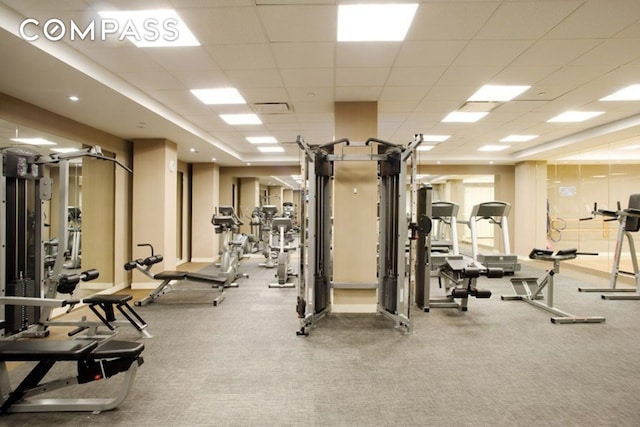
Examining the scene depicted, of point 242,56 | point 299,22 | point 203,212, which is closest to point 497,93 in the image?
point 299,22

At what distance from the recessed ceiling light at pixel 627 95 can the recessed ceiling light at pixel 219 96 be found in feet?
15.8

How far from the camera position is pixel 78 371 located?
212 centimetres

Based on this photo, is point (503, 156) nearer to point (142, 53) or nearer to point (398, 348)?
point (398, 348)

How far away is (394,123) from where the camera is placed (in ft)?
18.8

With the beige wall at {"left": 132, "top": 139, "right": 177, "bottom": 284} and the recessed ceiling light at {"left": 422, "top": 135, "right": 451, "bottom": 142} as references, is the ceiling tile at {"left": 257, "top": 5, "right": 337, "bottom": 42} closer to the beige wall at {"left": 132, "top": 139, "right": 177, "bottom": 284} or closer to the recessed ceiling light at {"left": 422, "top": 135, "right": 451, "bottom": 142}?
the beige wall at {"left": 132, "top": 139, "right": 177, "bottom": 284}

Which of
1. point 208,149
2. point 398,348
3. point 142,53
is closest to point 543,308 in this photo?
point 398,348

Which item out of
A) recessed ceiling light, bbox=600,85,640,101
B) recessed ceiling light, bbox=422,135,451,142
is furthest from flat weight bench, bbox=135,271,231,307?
recessed ceiling light, bbox=600,85,640,101

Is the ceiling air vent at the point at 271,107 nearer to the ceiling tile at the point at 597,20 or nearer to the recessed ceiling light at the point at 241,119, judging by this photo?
the recessed ceiling light at the point at 241,119

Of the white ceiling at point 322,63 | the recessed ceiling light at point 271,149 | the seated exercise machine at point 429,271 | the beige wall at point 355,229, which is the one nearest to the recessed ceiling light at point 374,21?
the white ceiling at point 322,63

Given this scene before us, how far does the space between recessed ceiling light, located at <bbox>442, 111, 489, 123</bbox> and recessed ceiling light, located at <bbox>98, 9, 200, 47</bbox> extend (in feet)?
12.9

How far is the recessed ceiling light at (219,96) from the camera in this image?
13.6ft

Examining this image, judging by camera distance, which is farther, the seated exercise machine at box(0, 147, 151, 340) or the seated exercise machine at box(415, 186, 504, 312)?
the seated exercise machine at box(415, 186, 504, 312)

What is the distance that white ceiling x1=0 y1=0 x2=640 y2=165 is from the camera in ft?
8.17

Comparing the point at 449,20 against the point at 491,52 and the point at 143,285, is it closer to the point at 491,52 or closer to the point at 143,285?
the point at 491,52
